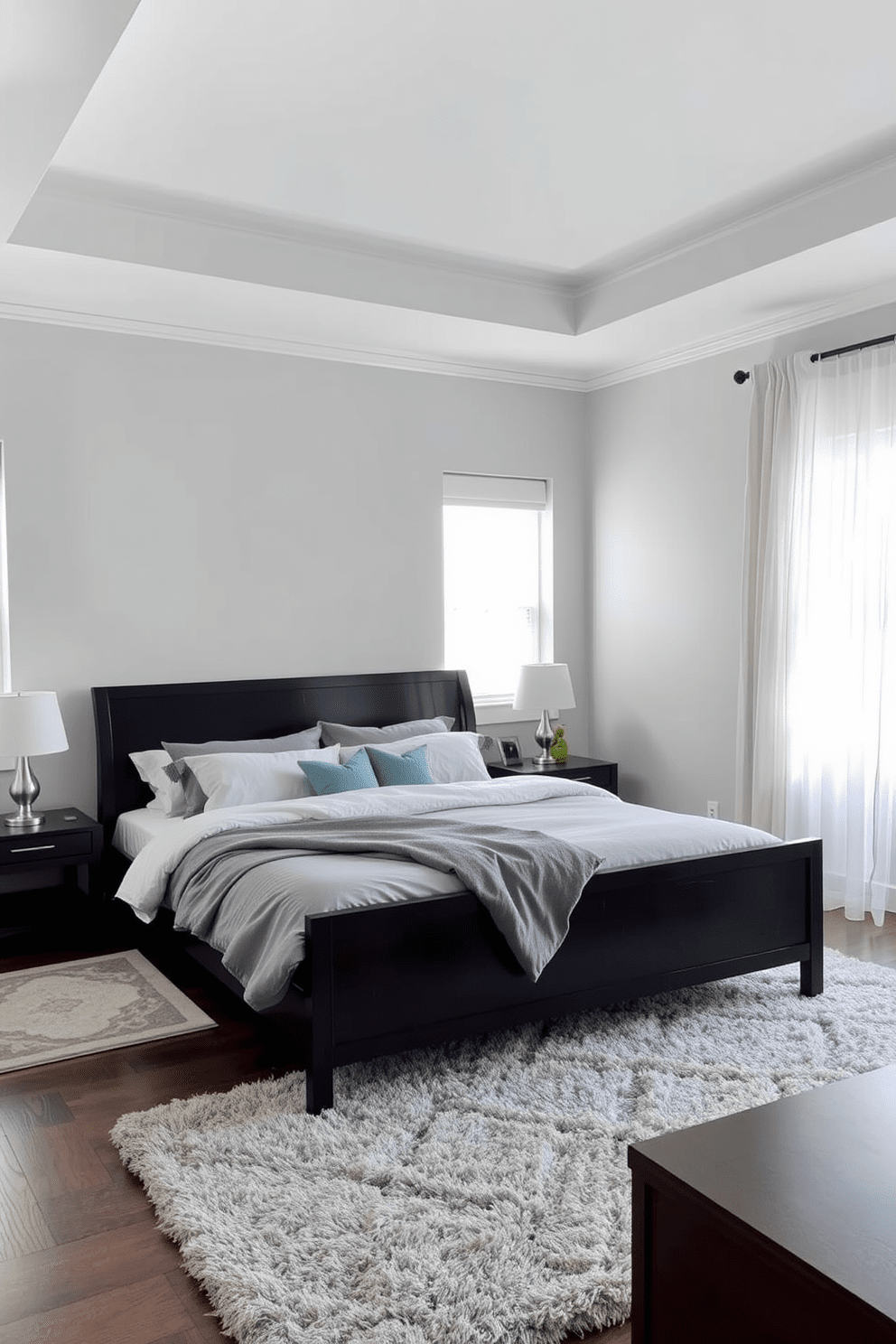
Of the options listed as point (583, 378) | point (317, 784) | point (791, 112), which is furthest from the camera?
point (583, 378)

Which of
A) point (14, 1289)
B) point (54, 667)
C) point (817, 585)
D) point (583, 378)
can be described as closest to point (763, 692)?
point (817, 585)

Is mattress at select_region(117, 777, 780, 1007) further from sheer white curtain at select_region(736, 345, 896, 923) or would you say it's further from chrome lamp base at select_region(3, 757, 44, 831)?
sheer white curtain at select_region(736, 345, 896, 923)

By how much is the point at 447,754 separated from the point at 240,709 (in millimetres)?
985

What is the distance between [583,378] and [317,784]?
9.77ft

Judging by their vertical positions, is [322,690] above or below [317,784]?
above

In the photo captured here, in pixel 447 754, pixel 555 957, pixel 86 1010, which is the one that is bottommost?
pixel 86 1010

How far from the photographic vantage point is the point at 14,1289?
205cm

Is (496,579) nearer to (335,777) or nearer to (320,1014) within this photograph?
(335,777)

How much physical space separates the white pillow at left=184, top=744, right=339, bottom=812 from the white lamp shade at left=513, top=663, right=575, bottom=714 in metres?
1.29

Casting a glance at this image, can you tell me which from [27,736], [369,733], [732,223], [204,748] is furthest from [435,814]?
[732,223]

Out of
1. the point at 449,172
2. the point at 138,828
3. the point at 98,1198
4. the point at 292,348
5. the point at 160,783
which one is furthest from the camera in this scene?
the point at 292,348

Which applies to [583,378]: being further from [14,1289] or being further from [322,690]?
[14,1289]

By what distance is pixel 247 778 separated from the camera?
4.34 meters

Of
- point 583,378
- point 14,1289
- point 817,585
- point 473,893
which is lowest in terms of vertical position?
point 14,1289
